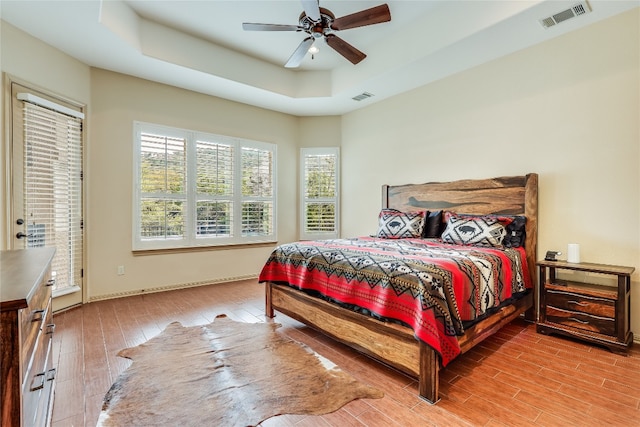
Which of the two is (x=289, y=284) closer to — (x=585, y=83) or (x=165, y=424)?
(x=165, y=424)

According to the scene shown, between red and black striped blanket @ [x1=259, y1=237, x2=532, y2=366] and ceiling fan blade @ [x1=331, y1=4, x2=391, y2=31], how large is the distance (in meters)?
2.09

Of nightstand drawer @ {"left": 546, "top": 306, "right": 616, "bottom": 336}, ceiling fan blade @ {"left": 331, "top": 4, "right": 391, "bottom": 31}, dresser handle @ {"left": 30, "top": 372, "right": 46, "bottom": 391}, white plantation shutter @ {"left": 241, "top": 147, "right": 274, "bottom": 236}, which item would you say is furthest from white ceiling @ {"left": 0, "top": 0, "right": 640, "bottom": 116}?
dresser handle @ {"left": 30, "top": 372, "right": 46, "bottom": 391}

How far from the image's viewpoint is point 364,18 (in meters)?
2.79

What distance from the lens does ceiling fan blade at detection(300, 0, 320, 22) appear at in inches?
98.7

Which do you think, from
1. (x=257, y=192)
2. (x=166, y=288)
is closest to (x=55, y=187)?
(x=166, y=288)

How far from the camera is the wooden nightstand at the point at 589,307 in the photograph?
2518 millimetres

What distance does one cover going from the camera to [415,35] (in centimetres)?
359

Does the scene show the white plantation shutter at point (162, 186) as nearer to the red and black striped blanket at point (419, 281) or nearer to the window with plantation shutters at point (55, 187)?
the window with plantation shutters at point (55, 187)

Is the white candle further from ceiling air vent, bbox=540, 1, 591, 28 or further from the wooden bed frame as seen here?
ceiling air vent, bbox=540, 1, 591, 28

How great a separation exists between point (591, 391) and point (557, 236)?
5.40 ft

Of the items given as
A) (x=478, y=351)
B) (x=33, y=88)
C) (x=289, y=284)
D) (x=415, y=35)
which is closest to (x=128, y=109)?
(x=33, y=88)

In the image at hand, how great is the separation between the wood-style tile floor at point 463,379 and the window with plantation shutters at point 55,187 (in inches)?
28.0

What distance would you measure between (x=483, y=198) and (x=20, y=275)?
13.2ft

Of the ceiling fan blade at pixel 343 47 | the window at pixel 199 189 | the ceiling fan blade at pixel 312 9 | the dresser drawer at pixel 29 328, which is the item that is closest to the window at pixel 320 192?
the window at pixel 199 189
